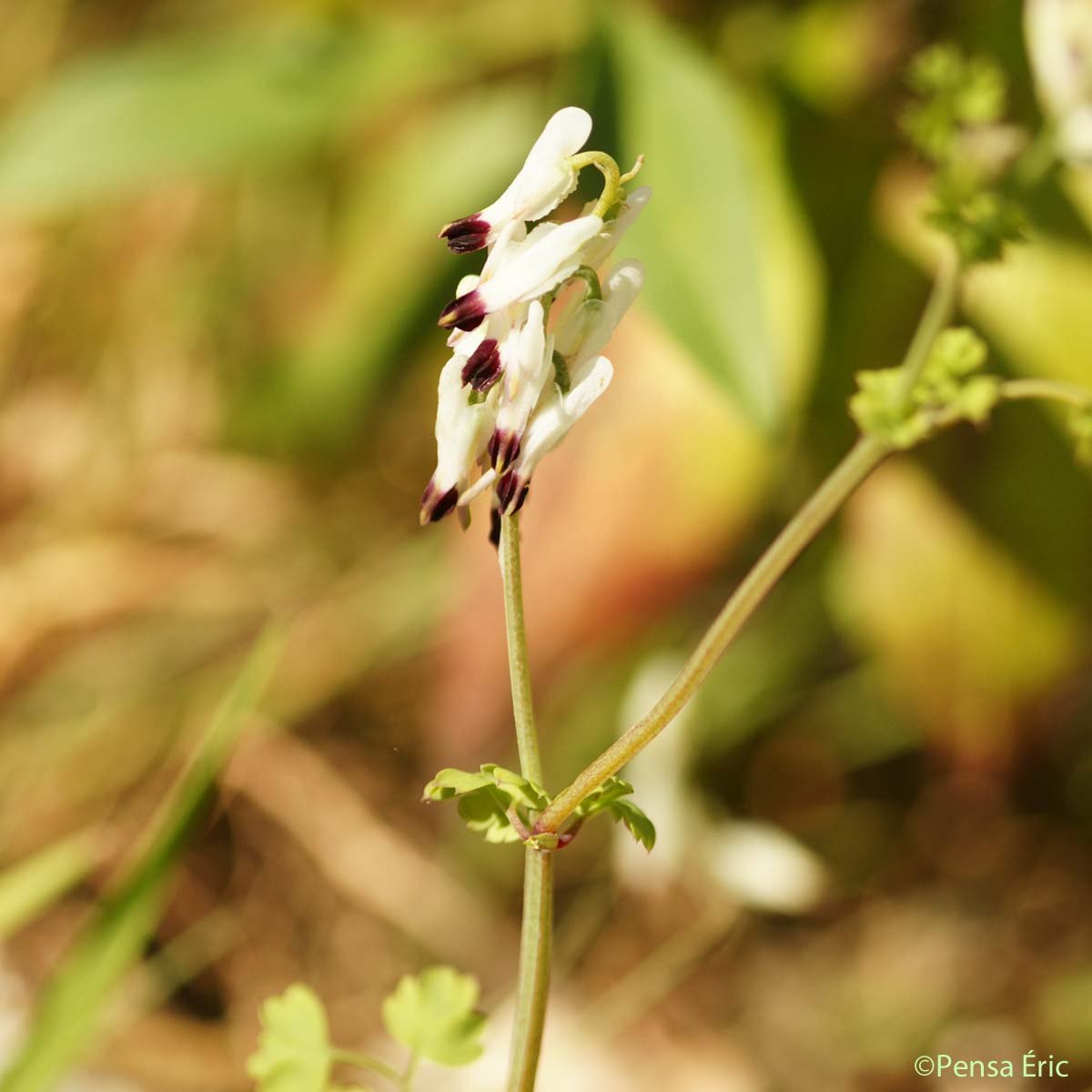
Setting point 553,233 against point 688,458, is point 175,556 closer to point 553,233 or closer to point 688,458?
point 688,458

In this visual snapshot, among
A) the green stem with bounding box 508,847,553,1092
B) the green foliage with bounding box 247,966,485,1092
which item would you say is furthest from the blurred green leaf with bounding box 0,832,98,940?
the green stem with bounding box 508,847,553,1092

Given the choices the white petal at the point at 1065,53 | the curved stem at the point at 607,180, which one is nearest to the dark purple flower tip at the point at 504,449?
the curved stem at the point at 607,180

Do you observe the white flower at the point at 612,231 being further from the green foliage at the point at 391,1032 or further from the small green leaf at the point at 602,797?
the green foliage at the point at 391,1032

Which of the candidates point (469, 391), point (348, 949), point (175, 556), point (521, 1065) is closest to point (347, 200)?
point (175, 556)

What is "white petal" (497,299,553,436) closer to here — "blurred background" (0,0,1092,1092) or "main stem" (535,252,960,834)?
"main stem" (535,252,960,834)

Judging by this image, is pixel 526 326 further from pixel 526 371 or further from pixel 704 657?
pixel 704 657

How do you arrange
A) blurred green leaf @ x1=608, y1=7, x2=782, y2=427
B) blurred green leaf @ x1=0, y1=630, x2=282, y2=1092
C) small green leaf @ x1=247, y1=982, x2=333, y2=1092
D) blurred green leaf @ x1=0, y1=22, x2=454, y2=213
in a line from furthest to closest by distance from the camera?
blurred green leaf @ x1=0, y1=22, x2=454, y2=213 < blurred green leaf @ x1=608, y1=7, x2=782, y2=427 < blurred green leaf @ x1=0, y1=630, x2=282, y2=1092 < small green leaf @ x1=247, y1=982, x2=333, y2=1092

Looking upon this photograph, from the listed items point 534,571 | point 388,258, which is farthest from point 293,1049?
point 388,258

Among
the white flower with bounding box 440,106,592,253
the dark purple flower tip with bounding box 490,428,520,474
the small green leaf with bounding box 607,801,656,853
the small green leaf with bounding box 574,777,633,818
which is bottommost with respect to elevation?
the small green leaf with bounding box 607,801,656,853
